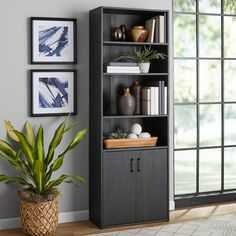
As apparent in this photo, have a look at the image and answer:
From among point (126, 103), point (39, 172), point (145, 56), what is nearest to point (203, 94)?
point (145, 56)

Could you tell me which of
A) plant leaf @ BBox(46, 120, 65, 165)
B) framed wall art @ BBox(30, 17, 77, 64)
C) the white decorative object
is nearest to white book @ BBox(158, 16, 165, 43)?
the white decorative object

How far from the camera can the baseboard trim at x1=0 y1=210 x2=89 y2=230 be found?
426 centimetres

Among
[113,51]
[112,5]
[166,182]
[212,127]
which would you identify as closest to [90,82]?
[113,51]

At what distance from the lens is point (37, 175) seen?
13.1 ft

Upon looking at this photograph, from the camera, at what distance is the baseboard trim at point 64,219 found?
4262 millimetres

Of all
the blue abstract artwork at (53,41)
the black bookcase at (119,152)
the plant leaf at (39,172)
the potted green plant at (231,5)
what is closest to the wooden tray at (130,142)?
the black bookcase at (119,152)

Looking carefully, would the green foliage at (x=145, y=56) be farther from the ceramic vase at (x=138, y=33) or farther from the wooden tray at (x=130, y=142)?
the wooden tray at (x=130, y=142)

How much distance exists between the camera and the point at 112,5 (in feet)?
14.9

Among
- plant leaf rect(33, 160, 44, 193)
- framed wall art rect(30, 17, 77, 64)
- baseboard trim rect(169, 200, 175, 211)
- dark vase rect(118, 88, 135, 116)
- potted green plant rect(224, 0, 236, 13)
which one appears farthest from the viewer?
potted green plant rect(224, 0, 236, 13)

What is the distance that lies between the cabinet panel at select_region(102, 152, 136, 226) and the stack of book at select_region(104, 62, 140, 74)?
0.66 meters

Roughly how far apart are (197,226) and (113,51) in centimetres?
160

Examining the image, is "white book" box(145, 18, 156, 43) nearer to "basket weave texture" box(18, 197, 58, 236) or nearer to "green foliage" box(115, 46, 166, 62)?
"green foliage" box(115, 46, 166, 62)

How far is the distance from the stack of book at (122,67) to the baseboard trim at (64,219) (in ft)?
4.01

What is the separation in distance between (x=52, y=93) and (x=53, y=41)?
0.42 m
